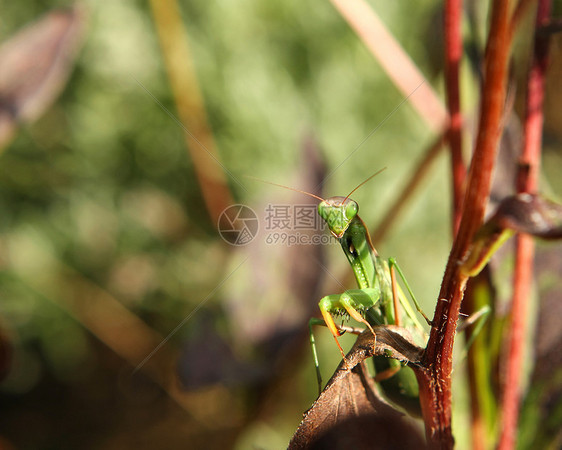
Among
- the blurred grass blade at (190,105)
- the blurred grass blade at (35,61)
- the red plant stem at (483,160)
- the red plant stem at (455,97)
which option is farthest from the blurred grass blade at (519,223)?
the blurred grass blade at (190,105)

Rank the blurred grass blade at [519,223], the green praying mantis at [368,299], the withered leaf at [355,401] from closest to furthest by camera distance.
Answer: the blurred grass blade at [519,223] < the withered leaf at [355,401] < the green praying mantis at [368,299]

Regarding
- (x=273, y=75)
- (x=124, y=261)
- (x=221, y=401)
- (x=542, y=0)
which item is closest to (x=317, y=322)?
(x=542, y=0)

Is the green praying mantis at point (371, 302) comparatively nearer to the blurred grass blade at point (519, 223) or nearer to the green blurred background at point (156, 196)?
the blurred grass blade at point (519, 223)

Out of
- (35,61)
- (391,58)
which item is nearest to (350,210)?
(391,58)


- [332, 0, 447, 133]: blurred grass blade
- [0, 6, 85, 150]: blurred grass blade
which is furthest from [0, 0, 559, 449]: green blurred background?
[0, 6, 85, 150]: blurred grass blade

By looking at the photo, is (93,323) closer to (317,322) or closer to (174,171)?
(174,171)

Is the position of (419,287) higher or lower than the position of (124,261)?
lower
